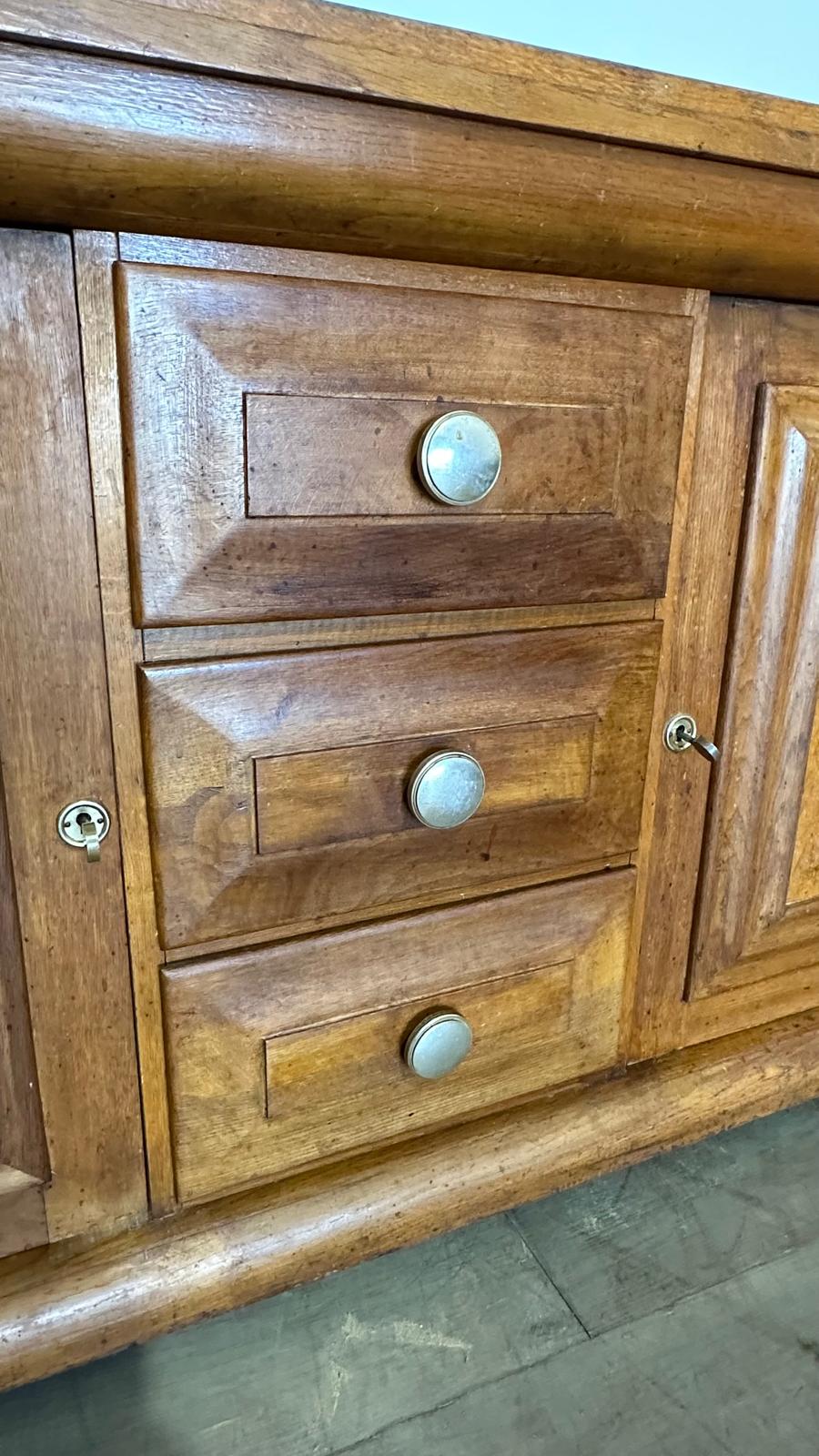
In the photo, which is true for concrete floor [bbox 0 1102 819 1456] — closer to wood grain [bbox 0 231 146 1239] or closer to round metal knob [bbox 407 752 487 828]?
wood grain [bbox 0 231 146 1239]

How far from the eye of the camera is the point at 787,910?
0.73 metres

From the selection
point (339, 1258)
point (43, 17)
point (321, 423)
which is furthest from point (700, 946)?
point (43, 17)

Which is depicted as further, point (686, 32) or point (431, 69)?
point (686, 32)

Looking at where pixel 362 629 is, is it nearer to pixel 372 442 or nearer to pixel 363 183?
pixel 372 442

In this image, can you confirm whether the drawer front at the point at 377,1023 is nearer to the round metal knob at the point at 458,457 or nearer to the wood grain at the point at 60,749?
the wood grain at the point at 60,749

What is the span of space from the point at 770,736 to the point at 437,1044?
329mm

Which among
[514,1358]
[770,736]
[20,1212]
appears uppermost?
[770,736]

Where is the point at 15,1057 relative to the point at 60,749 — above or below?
below

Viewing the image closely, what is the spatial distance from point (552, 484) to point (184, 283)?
0.73ft

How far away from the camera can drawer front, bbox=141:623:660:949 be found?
0.49 meters

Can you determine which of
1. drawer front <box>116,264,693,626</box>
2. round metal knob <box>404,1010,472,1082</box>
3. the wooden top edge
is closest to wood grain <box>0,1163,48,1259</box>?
round metal knob <box>404,1010,472,1082</box>

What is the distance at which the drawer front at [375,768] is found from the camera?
49 centimetres

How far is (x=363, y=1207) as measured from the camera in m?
0.60

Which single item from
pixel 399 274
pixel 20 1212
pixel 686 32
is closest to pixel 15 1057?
pixel 20 1212
